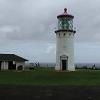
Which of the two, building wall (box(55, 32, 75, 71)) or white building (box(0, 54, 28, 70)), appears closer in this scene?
building wall (box(55, 32, 75, 71))

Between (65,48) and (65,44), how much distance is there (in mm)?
663

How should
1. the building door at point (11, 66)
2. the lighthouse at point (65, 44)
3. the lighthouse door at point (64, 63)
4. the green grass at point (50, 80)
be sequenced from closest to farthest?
1. the green grass at point (50, 80)
2. the lighthouse at point (65, 44)
3. the lighthouse door at point (64, 63)
4. the building door at point (11, 66)

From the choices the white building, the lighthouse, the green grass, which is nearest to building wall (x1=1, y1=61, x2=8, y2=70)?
the white building

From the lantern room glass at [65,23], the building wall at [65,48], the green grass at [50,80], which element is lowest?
the green grass at [50,80]

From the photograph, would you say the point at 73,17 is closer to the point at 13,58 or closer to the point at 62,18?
the point at 62,18

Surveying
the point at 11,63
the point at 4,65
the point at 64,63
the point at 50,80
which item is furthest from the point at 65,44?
the point at 50,80

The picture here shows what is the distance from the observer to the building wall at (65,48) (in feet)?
168

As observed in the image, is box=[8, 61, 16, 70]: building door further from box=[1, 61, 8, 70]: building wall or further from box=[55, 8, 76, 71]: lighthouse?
box=[55, 8, 76, 71]: lighthouse

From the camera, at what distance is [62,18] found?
51219 millimetres

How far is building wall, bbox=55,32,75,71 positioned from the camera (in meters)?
51.2

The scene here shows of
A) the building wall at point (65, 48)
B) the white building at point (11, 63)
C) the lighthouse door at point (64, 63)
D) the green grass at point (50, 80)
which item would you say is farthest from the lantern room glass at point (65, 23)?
the green grass at point (50, 80)

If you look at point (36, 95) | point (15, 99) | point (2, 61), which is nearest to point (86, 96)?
point (36, 95)

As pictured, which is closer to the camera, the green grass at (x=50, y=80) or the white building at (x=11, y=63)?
the green grass at (x=50, y=80)

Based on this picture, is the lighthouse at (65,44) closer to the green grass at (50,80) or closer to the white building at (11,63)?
the white building at (11,63)
